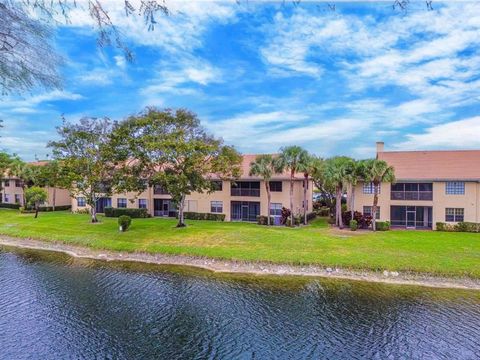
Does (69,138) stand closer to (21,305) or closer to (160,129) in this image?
(160,129)

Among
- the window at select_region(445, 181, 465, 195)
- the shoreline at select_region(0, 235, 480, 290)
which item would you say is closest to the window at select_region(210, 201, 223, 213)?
the shoreline at select_region(0, 235, 480, 290)

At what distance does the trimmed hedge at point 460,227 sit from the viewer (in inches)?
1438

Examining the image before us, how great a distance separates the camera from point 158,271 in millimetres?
27734

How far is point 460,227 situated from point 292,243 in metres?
19.4

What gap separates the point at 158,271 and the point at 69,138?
24591 millimetres

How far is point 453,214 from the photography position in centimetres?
3800

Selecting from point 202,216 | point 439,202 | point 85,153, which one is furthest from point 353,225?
point 85,153

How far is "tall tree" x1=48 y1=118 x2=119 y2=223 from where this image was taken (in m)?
43.1

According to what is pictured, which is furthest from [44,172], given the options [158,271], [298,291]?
[298,291]

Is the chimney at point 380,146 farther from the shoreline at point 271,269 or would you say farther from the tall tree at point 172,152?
the shoreline at point 271,269

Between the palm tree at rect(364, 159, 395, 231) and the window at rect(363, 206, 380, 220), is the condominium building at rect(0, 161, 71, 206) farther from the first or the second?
the palm tree at rect(364, 159, 395, 231)

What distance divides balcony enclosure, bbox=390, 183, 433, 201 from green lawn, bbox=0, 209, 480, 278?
4500 millimetres

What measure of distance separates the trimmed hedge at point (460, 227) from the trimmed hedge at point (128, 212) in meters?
36.9

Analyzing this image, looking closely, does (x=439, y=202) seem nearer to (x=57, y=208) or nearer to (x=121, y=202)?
(x=121, y=202)
